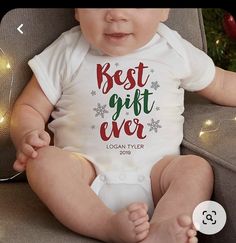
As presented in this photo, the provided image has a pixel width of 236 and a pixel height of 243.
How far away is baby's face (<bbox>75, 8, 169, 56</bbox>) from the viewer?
2.32 ft

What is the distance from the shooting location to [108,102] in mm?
746

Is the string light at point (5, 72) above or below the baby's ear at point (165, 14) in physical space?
below

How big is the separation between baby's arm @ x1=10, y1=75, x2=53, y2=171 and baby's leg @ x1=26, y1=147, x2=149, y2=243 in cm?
1

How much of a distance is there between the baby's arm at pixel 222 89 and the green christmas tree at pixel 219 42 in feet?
0.04

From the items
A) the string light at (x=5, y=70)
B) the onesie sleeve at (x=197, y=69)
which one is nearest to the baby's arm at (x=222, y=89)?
the onesie sleeve at (x=197, y=69)

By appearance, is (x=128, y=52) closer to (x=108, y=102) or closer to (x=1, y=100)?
(x=108, y=102)

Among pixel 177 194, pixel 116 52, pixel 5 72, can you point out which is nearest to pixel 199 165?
pixel 177 194

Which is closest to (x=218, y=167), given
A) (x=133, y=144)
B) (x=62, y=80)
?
(x=133, y=144)

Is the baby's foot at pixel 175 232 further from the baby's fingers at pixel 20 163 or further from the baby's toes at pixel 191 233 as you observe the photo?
the baby's fingers at pixel 20 163

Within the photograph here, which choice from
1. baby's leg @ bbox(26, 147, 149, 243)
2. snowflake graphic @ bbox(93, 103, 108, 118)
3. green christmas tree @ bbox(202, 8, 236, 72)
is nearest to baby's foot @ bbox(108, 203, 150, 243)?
baby's leg @ bbox(26, 147, 149, 243)

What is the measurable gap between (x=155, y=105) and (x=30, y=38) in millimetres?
184

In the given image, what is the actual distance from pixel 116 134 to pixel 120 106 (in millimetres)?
30

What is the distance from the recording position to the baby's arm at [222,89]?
82 cm
